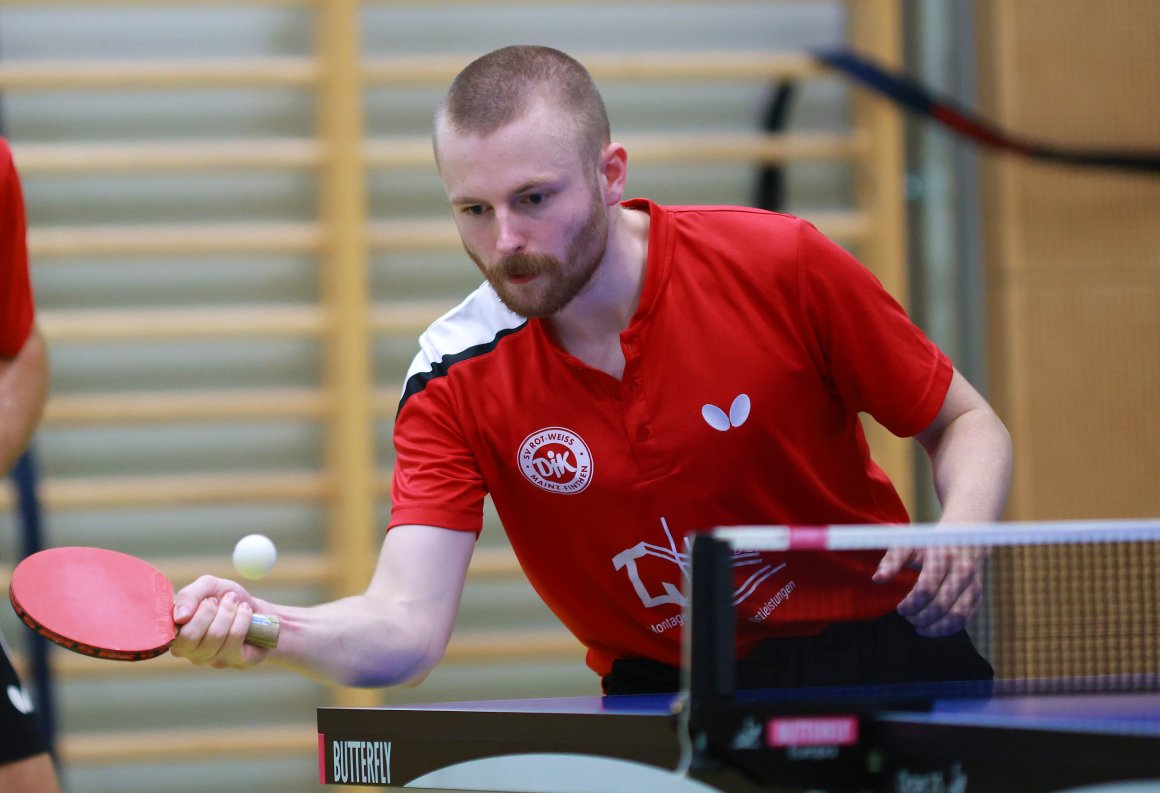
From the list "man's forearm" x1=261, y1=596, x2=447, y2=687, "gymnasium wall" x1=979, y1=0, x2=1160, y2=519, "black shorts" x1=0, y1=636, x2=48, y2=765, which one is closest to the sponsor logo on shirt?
"man's forearm" x1=261, y1=596, x2=447, y2=687

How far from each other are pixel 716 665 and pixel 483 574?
3.31 m

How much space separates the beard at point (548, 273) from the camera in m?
2.25

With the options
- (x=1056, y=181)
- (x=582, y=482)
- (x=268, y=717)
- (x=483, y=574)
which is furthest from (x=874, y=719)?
(x=1056, y=181)

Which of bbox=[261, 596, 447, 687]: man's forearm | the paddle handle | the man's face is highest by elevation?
the man's face

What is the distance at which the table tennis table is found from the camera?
1372mm

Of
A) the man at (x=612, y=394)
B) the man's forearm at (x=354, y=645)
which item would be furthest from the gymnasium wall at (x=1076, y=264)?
the man's forearm at (x=354, y=645)

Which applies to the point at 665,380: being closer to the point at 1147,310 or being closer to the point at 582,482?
the point at 582,482

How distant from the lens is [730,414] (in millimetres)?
2398

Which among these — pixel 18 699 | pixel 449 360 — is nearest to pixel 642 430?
pixel 449 360

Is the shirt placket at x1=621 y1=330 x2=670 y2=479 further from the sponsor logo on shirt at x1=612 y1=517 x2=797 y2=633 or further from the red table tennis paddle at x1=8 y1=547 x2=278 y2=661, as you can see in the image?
the red table tennis paddle at x1=8 y1=547 x2=278 y2=661

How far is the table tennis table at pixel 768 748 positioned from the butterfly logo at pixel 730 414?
2.33ft

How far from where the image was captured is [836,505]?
99.1 inches

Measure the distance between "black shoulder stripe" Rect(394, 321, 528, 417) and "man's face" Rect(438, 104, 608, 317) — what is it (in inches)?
8.0

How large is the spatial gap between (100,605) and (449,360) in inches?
31.9
